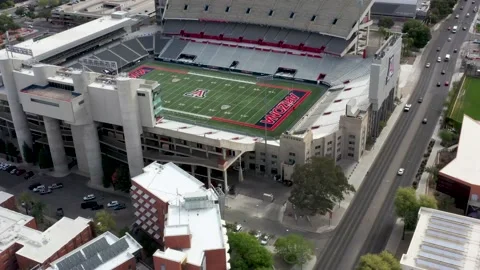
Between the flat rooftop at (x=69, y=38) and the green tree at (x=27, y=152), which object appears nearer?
the green tree at (x=27, y=152)

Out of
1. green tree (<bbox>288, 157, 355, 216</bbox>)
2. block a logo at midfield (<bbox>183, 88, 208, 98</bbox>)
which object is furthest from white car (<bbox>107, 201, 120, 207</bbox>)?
block a logo at midfield (<bbox>183, 88, 208, 98</bbox>)

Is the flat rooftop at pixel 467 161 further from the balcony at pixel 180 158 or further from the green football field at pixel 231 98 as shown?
the balcony at pixel 180 158

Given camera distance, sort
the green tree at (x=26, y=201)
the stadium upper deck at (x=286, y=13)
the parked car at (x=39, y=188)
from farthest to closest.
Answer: the stadium upper deck at (x=286, y=13) → the parked car at (x=39, y=188) → the green tree at (x=26, y=201)

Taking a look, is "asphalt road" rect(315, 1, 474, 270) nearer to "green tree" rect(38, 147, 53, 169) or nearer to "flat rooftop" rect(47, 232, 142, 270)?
"flat rooftop" rect(47, 232, 142, 270)

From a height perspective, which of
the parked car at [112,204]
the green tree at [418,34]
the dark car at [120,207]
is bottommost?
the dark car at [120,207]

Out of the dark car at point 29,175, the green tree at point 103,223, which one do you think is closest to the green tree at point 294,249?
the green tree at point 103,223

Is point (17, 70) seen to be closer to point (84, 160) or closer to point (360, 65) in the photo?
point (84, 160)
